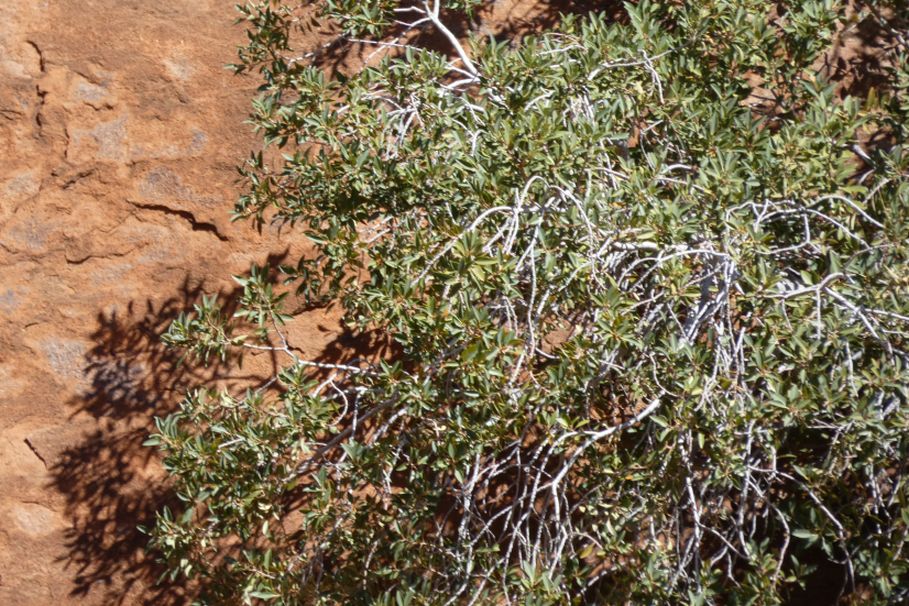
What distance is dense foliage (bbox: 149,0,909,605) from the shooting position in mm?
3047

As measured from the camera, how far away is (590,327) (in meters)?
3.29

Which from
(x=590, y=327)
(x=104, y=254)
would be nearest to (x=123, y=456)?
(x=104, y=254)

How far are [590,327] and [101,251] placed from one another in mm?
2064

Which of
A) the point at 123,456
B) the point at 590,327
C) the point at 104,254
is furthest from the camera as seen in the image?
the point at 104,254

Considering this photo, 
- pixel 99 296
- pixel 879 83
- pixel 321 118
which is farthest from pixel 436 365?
pixel 879 83

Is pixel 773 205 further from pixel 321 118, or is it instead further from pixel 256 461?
pixel 256 461

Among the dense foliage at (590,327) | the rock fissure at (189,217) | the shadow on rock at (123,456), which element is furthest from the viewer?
the rock fissure at (189,217)

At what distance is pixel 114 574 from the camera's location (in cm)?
395

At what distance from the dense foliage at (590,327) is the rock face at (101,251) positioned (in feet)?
1.98

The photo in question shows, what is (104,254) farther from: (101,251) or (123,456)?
(123,456)

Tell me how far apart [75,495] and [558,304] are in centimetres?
205

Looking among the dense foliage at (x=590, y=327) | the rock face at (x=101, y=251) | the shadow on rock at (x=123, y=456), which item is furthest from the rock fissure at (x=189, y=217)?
the dense foliage at (x=590, y=327)

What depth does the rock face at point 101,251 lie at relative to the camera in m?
3.95

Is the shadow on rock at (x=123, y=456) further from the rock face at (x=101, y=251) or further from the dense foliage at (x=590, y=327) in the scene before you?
the dense foliage at (x=590, y=327)
